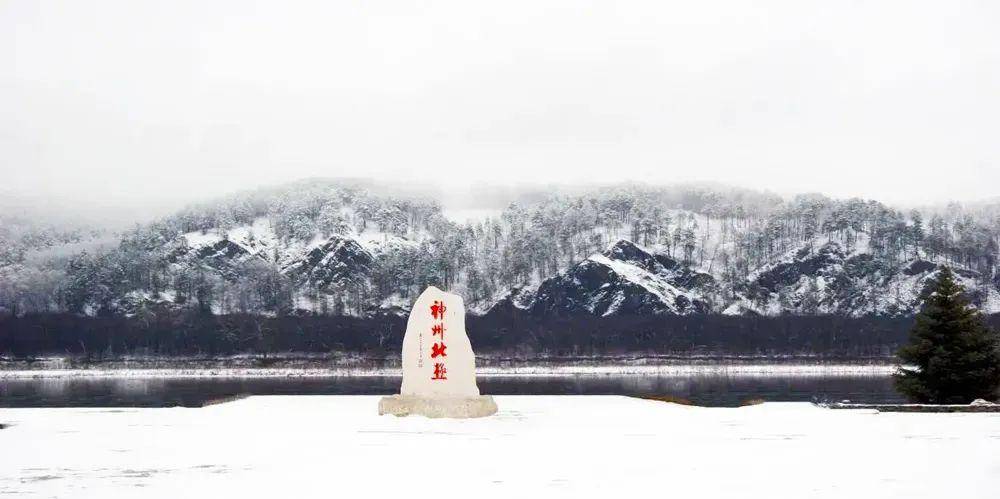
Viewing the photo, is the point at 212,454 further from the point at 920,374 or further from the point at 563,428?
the point at 920,374

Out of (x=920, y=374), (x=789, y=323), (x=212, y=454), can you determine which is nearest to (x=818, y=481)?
(x=212, y=454)

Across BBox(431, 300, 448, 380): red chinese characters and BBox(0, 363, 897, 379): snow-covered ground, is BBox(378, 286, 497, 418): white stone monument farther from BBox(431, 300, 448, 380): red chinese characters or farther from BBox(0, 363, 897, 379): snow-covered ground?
BBox(0, 363, 897, 379): snow-covered ground

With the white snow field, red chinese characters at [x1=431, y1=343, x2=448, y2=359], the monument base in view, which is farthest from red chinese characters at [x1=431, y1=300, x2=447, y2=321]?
the white snow field

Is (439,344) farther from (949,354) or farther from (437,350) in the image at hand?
(949,354)

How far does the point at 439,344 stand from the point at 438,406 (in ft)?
5.51

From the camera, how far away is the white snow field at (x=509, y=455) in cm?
1579

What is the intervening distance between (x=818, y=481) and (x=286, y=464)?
347 inches

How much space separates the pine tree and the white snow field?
4.35 metres

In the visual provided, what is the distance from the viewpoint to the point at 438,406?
26.8m

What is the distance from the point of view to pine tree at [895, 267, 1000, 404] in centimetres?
3017

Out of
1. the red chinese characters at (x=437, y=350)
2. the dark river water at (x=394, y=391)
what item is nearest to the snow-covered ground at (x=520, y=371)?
the dark river water at (x=394, y=391)

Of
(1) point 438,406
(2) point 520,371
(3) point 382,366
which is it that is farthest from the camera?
(3) point 382,366

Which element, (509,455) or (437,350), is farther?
(437,350)

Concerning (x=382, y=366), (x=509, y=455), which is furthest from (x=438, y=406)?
(x=382, y=366)
